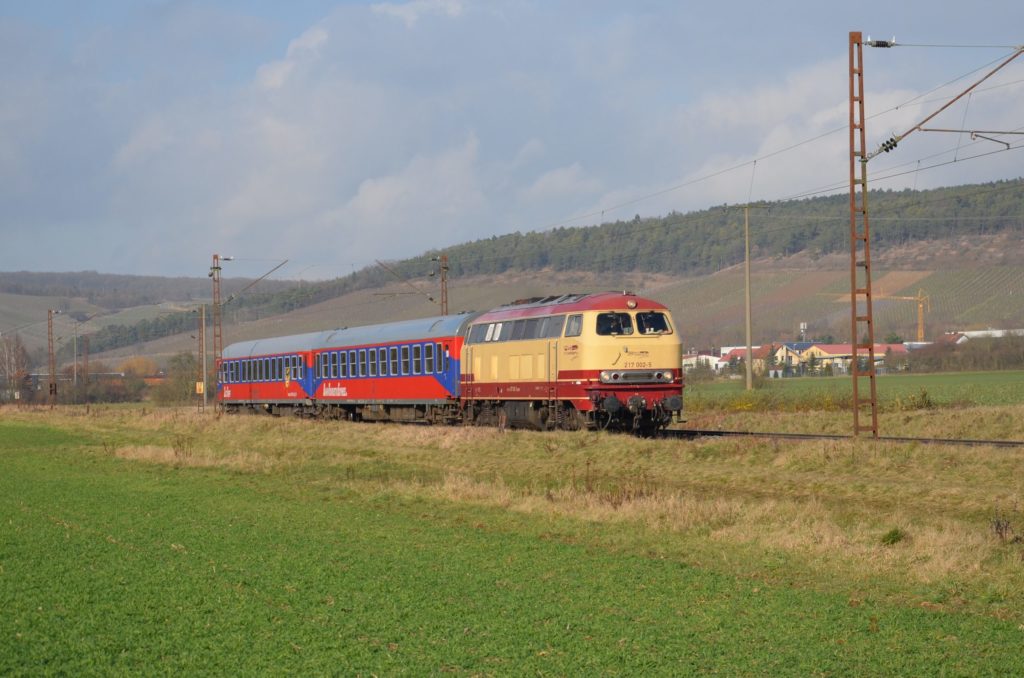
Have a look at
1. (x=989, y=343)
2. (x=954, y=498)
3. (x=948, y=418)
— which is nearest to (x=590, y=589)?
(x=954, y=498)

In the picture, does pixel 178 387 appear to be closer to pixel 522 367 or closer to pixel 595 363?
pixel 522 367

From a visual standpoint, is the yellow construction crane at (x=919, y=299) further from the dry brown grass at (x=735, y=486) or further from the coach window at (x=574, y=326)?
the coach window at (x=574, y=326)

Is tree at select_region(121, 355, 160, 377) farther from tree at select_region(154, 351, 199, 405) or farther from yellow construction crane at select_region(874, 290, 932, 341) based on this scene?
yellow construction crane at select_region(874, 290, 932, 341)

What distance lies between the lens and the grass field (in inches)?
428

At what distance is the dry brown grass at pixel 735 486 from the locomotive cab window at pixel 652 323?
151 inches

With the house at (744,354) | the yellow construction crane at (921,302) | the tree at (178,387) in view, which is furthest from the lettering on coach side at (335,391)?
the yellow construction crane at (921,302)

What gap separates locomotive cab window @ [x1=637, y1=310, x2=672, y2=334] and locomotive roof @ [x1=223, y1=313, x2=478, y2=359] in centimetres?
886

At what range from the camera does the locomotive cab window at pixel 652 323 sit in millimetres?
33781

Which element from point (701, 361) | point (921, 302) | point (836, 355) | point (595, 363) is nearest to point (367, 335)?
point (595, 363)

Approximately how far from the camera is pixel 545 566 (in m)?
15.9

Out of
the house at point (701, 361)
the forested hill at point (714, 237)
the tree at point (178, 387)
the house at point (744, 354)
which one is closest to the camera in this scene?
the house at point (701, 361)

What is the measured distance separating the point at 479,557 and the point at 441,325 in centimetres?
2655

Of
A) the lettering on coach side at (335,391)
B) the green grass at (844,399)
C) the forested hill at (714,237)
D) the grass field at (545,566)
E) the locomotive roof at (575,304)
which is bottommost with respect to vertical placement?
the grass field at (545,566)

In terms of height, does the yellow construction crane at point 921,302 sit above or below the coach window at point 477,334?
above
